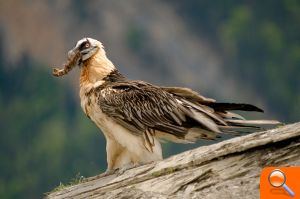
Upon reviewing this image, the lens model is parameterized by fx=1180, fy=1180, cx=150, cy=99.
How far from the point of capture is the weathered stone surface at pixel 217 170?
10.4m

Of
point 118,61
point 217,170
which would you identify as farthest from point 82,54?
point 118,61

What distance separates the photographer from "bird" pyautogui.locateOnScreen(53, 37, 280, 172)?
1257 cm

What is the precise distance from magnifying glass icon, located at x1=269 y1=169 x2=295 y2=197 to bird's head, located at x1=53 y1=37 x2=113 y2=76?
4286mm

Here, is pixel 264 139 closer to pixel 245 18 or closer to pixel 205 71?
pixel 205 71

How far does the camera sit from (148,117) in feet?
42.3

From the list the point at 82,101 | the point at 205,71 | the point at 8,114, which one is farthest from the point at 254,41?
the point at 82,101

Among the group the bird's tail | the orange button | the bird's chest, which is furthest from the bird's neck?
the orange button

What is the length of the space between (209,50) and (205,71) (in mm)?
5437

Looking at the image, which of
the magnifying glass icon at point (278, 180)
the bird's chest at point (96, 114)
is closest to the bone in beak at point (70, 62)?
the bird's chest at point (96, 114)

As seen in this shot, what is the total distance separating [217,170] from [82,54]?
344 cm

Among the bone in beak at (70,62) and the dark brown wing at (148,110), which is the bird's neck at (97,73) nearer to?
the bone in beak at (70,62)

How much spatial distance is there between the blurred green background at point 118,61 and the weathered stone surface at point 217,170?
155 feet

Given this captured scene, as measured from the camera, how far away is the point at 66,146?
66750mm

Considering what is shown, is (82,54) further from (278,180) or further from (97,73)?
(278,180)
